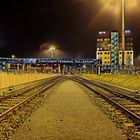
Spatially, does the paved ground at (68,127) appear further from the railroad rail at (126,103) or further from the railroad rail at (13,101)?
the railroad rail at (13,101)

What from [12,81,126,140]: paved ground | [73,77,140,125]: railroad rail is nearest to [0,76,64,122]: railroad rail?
[12,81,126,140]: paved ground

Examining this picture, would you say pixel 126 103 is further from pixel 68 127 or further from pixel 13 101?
pixel 68 127

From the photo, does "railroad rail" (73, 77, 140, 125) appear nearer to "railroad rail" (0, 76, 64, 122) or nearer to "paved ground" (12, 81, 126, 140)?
"paved ground" (12, 81, 126, 140)

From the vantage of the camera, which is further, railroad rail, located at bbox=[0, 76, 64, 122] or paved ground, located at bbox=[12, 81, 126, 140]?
railroad rail, located at bbox=[0, 76, 64, 122]

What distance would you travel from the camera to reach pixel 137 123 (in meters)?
12.1

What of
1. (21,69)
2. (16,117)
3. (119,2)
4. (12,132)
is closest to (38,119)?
(16,117)

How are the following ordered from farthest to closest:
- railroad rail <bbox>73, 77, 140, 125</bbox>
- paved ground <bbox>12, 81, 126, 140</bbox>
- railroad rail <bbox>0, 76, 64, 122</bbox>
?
1. railroad rail <bbox>0, 76, 64, 122</bbox>
2. railroad rail <bbox>73, 77, 140, 125</bbox>
3. paved ground <bbox>12, 81, 126, 140</bbox>

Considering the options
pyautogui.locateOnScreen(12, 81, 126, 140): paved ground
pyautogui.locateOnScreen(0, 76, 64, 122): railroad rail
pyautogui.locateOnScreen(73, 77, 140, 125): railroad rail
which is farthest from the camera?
pyautogui.locateOnScreen(0, 76, 64, 122): railroad rail

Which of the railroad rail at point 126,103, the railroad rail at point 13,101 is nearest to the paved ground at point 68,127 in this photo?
the railroad rail at point 126,103

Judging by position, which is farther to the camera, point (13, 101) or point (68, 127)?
point (13, 101)

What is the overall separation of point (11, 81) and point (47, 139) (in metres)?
32.4

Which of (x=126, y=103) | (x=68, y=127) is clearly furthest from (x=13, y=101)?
(x=68, y=127)

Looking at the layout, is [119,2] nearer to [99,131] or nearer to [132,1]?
[132,1]

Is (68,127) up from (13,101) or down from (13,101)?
up
